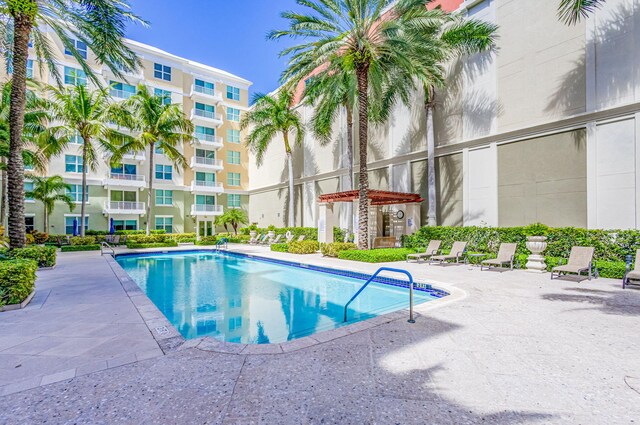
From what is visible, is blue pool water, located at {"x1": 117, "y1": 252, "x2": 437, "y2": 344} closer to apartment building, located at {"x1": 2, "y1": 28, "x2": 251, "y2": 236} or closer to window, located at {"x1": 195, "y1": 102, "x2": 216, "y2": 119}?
apartment building, located at {"x1": 2, "y1": 28, "x2": 251, "y2": 236}

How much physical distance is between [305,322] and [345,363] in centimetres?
322

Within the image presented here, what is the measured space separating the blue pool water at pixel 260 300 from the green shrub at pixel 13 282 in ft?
8.93

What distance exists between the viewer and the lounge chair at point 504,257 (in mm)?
11047

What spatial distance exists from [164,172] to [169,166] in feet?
2.68

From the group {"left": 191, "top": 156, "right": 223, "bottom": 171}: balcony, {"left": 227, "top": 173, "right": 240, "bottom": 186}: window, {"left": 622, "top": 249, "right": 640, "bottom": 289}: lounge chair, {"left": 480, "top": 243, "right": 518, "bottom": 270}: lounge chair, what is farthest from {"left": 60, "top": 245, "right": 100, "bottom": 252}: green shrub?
{"left": 622, "top": 249, "right": 640, "bottom": 289}: lounge chair

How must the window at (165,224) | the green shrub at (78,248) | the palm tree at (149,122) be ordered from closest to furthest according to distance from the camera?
the green shrub at (78,248) < the palm tree at (149,122) < the window at (165,224)

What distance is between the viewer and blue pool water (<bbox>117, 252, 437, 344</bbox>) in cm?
660

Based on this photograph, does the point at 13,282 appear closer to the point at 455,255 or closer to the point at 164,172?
the point at 455,255

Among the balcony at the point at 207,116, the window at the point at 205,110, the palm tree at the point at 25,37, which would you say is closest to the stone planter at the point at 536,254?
the palm tree at the point at 25,37

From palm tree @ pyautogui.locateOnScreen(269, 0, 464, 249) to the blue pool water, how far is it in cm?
588

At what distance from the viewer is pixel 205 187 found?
109 feet

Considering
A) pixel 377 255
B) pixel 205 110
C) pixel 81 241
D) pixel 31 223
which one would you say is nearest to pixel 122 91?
pixel 205 110

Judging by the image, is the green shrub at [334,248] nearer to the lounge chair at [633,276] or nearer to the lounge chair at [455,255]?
the lounge chair at [455,255]

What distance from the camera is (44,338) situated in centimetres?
466
